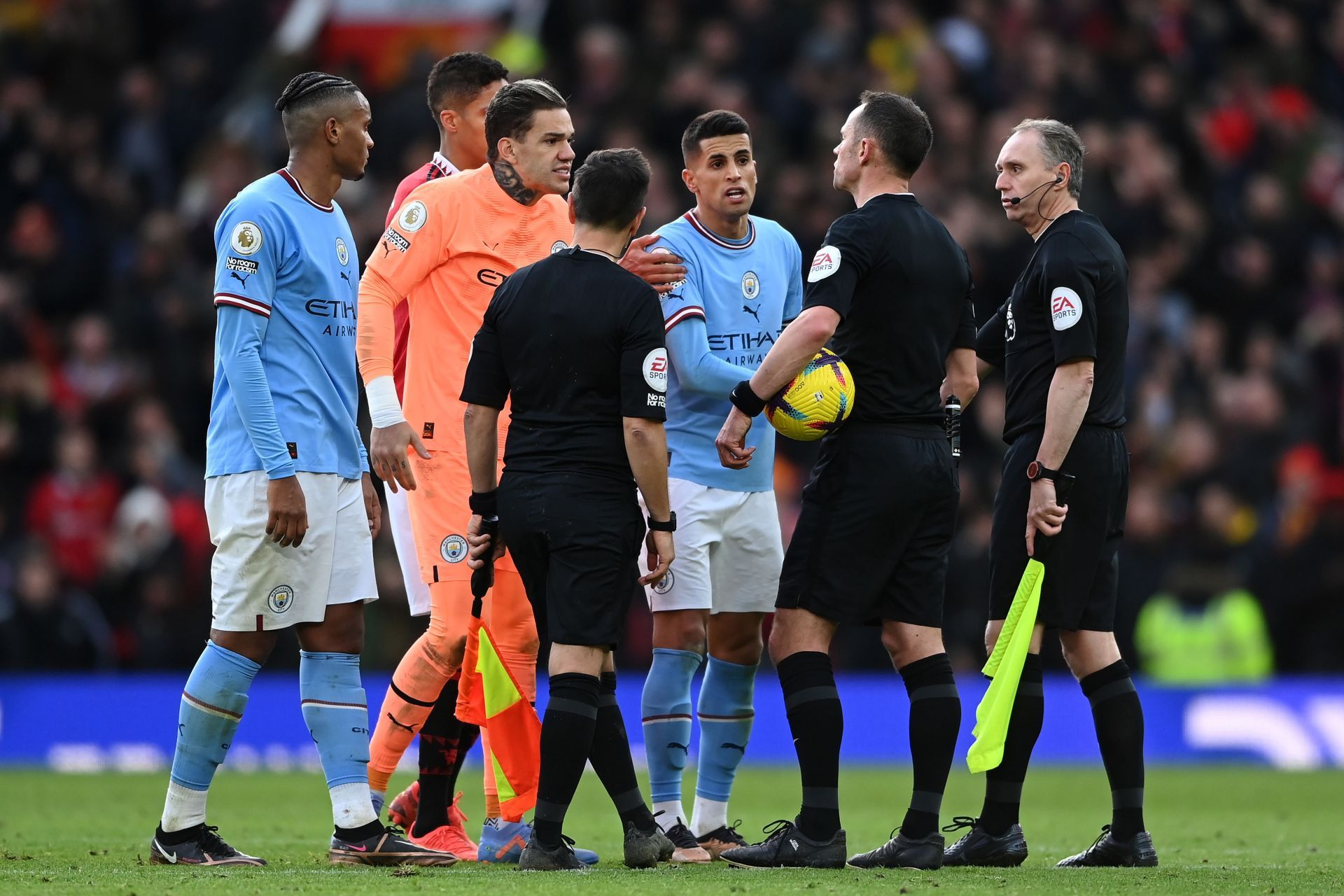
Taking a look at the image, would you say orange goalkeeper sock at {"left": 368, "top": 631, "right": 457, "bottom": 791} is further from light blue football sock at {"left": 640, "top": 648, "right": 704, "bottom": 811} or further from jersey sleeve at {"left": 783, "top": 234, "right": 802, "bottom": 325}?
jersey sleeve at {"left": 783, "top": 234, "right": 802, "bottom": 325}

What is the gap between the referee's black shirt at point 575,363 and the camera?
21.1ft

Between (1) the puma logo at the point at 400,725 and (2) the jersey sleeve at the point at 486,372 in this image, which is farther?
(1) the puma logo at the point at 400,725

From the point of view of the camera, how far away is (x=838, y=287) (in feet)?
21.9

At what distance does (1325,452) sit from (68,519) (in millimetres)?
10783

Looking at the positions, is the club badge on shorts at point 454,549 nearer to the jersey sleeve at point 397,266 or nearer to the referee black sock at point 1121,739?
the jersey sleeve at point 397,266

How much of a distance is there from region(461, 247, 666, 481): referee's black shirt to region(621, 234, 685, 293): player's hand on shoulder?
1.95ft

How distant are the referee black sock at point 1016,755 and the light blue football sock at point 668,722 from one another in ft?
3.98

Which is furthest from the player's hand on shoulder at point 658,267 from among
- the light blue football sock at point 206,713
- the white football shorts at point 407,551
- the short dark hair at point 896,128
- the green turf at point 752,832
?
the green turf at point 752,832

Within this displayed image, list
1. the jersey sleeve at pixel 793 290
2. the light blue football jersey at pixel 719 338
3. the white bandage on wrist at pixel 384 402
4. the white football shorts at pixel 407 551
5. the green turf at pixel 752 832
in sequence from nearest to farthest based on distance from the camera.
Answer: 1. the green turf at pixel 752 832
2. the white bandage on wrist at pixel 384 402
3. the light blue football jersey at pixel 719 338
4. the white football shorts at pixel 407 551
5. the jersey sleeve at pixel 793 290

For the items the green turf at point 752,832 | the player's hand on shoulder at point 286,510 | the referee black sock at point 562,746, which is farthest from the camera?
the player's hand on shoulder at point 286,510

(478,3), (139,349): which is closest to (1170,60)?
(478,3)

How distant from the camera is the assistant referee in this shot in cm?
637

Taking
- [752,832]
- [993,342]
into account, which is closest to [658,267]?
[993,342]

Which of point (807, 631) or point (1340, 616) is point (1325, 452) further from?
point (807, 631)
